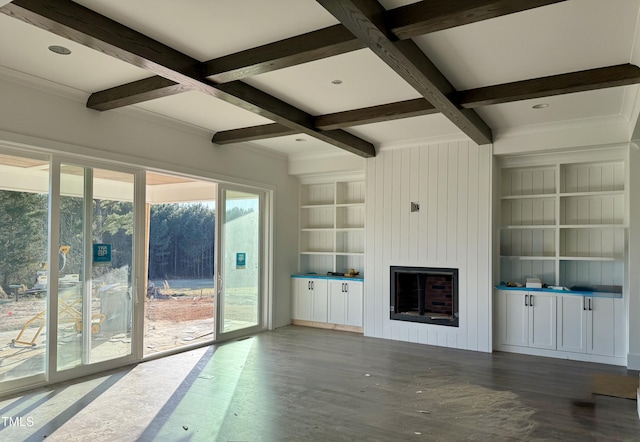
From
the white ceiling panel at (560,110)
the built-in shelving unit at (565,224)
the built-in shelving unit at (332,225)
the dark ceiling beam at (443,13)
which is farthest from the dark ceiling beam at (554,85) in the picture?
the built-in shelving unit at (332,225)

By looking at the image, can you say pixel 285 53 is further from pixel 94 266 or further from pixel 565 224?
pixel 565 224

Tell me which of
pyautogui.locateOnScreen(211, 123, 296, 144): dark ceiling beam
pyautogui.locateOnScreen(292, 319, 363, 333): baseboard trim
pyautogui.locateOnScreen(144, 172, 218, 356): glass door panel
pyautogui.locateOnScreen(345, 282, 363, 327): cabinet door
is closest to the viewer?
pyautogui.locateOnScreen(211, 123, 296, 144): dark ceiling beam

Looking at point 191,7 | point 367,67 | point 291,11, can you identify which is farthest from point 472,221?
point 191,7

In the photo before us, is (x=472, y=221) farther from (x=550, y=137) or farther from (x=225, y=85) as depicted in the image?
(x=225, y=85)

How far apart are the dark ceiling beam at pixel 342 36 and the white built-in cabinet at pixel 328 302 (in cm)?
421

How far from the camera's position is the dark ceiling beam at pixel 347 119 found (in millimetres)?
4574

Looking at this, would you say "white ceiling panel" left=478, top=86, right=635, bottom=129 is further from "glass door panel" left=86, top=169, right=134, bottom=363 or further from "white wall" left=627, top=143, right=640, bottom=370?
"glass door panel" left=86, top=169, right=134, bottom=363

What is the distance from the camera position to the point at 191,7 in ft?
9.35

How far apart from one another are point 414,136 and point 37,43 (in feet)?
14.3

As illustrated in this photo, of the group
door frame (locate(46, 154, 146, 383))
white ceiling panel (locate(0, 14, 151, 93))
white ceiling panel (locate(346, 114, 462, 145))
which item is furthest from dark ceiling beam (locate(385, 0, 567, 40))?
door frame (locate(46, 154, 146, 383))

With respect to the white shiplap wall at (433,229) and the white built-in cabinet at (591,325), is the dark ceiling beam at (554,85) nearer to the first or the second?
the white shiplap wall at (433,229)

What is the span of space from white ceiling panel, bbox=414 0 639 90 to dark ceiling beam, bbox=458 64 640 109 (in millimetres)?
77

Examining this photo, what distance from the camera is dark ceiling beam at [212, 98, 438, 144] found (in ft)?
15.0

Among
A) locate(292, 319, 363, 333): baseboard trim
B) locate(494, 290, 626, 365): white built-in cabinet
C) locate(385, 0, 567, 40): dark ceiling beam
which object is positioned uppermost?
locate(385, 0, 567, 40): dark ceiling beam
